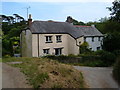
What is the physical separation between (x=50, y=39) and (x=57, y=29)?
8.65ft

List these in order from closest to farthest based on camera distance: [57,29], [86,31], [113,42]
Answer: [113,42], [57,29], [86,31]

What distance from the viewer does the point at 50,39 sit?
1236 inches

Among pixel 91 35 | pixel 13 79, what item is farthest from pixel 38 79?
pixel 91 35

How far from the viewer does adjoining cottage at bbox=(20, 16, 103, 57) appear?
1153 inches

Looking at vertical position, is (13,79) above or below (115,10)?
below

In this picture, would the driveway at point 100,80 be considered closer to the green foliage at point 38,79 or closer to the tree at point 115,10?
the green foliage at point 38,79

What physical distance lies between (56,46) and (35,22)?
5.66 meters

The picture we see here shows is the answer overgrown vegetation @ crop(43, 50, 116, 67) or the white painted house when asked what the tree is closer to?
overgrown vegetation @ crop(43, 50, 116, 67)

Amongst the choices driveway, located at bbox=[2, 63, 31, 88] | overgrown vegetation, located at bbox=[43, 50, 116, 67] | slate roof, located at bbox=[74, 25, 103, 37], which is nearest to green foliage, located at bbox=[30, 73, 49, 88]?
driveway, located at bbox=[2, 63, 31, 88]

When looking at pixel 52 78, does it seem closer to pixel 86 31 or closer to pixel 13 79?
pixel 13 79

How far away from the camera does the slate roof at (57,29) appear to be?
30.2 metres

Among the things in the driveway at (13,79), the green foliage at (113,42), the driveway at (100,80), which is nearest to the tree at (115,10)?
the green foliage at (113,42)

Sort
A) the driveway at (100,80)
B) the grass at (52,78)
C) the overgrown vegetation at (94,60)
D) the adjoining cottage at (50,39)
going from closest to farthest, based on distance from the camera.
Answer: the grass at (52,78), the driveway at (100,80), the overgrown vegetation at (94,60), the adjoining cottage at (50,39)

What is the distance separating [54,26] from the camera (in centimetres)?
3331
